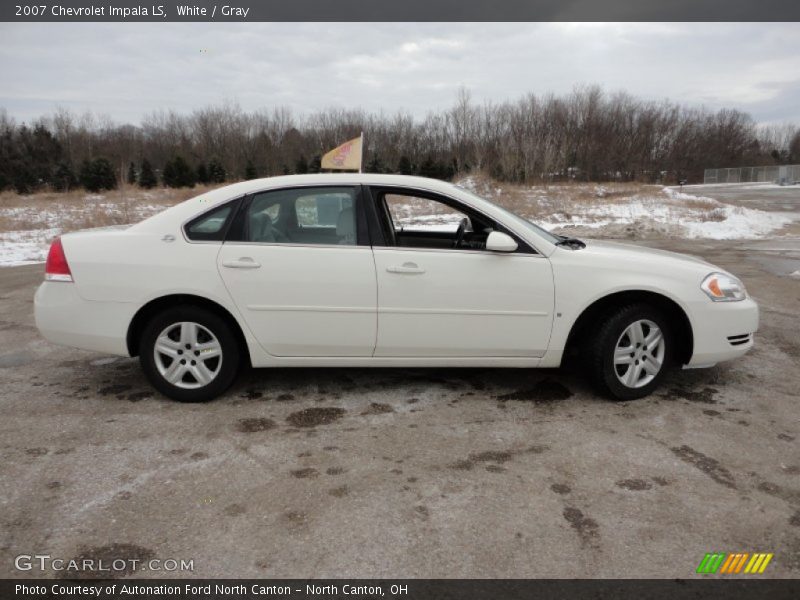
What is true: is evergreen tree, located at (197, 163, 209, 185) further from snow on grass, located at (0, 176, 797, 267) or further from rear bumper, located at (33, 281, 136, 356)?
rear bumper, located at (33, 281, 136, 356)

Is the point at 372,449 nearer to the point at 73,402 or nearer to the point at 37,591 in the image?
the point at 37,591

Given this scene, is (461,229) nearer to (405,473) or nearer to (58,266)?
(405,473)

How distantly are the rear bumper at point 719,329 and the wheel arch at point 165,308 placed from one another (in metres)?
3.16

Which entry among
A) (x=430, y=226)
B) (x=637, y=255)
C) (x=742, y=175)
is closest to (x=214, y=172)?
(x=430, y=226)

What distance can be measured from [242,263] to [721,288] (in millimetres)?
3358

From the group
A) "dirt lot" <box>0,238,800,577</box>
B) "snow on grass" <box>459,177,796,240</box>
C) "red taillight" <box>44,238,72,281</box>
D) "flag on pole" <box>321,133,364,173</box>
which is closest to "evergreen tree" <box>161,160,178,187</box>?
"snow on grass" <box>459,177,796,240</box>

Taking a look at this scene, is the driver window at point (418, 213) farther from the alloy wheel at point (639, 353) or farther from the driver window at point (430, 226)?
the alloy wheel at point (639, 353)

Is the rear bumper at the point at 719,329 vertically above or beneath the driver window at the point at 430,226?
beneath

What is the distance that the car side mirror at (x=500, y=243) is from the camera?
12.2ft

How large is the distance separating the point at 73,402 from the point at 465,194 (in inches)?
126

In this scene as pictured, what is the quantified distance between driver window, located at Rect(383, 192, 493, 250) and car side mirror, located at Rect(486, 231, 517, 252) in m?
0.20

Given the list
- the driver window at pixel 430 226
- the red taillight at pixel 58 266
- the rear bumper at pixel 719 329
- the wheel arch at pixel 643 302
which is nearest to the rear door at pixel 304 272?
the driver window at pixel 430 226

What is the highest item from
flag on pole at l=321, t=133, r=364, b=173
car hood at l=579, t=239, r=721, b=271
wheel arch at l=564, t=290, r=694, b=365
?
flag on pole at l=321, t=133, r=364, b=173

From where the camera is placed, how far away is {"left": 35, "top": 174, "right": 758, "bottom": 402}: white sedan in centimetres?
377
